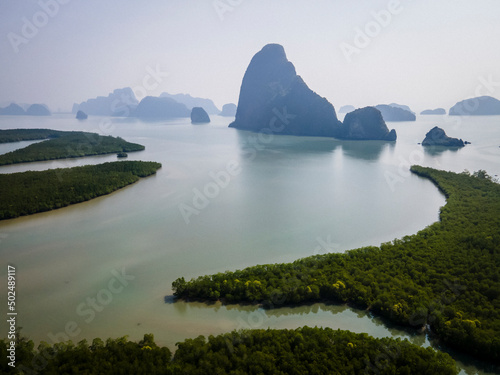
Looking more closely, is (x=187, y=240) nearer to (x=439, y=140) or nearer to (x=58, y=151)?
(x=58, y=151)

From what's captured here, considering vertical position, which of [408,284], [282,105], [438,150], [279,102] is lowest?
[408,284]

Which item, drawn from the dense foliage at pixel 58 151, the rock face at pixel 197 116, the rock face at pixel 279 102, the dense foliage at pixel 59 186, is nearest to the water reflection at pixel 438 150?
the rock face at pixel 279 102

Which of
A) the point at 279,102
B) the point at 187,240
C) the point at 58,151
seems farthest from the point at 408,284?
the point at 279,102

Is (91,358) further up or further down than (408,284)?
further down

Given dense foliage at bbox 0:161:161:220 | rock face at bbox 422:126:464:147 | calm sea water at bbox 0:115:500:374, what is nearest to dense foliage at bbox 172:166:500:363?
calm sea water at bbox 0:115:500:374

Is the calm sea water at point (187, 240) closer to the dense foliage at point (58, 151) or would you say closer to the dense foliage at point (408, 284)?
the dense foliage at point (408, 284)

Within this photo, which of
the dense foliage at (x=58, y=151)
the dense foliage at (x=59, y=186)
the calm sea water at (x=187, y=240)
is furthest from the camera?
the dense foliage at (x=58, y=151)

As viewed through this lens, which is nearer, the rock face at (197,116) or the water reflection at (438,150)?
the water reflection at (438,150)
